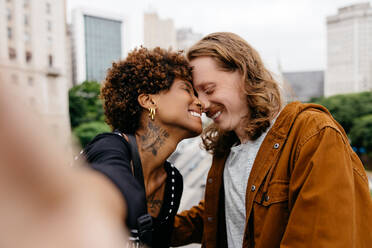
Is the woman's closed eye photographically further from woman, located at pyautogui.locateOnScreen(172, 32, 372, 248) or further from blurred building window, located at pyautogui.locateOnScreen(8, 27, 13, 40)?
blurred building window, located at pyautogui.locateOnScreen(8, 27, 13, 40)

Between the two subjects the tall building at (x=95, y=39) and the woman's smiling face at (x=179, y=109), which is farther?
the tall building at (x=95, y=39)

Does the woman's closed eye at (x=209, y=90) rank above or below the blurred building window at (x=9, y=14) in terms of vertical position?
below

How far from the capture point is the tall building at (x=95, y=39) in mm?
82062

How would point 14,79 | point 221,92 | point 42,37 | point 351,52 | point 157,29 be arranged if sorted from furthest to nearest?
Result: point 157,29
point 351,52
point 42,37
point 221,92
point 14,79

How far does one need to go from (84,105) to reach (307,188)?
43885mm

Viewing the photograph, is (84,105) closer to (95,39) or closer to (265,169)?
(265,169)

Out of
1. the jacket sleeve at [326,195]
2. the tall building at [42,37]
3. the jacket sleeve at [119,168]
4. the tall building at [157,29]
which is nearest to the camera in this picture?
the jacket sleeve at [119,168]

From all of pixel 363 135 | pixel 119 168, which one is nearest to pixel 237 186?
pixel 119 168

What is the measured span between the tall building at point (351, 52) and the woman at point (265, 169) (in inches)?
4293

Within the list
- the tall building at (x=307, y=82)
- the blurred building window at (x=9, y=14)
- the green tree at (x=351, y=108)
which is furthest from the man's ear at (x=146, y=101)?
the tall building at (x=307, y=82)

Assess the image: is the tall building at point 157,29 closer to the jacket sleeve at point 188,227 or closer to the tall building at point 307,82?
the tall building at point 307,82

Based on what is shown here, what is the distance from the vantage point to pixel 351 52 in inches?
3954

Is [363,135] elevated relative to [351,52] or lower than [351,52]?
lower

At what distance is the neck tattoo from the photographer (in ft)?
7.57
